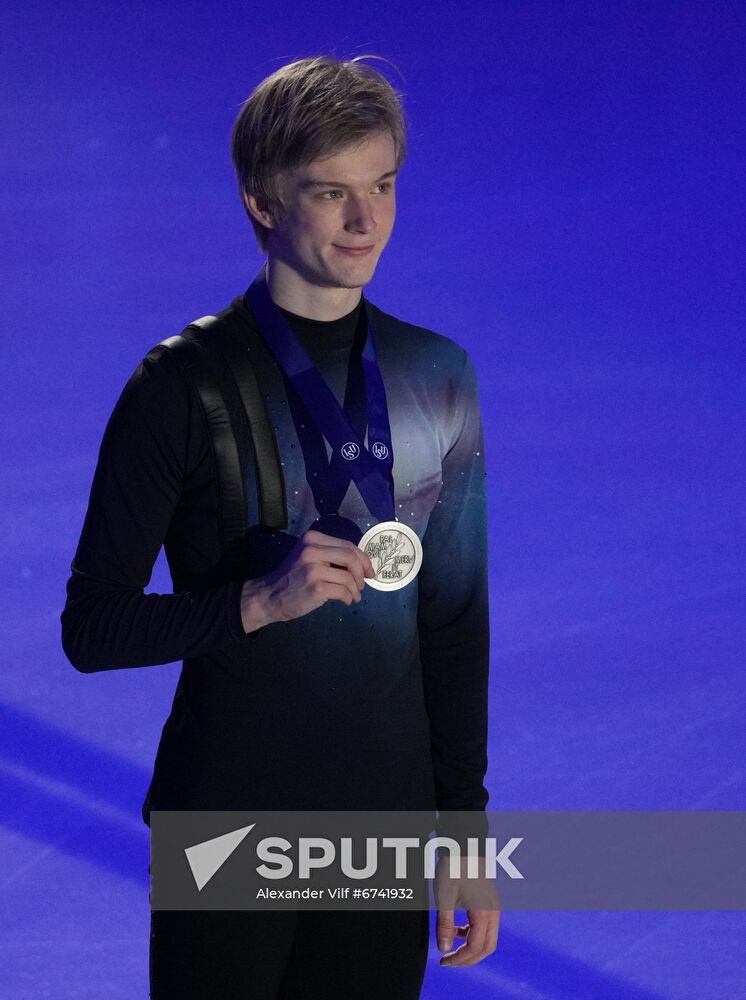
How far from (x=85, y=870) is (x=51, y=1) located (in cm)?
264

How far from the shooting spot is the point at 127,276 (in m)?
4.90

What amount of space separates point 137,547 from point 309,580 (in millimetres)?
Result: 261

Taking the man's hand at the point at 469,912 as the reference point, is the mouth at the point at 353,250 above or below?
above

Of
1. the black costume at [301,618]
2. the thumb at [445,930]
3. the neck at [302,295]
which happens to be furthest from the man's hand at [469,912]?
the neck at [302,295]

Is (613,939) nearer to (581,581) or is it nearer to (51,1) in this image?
(581,581)

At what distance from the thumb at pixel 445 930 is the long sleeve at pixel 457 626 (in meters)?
0.13

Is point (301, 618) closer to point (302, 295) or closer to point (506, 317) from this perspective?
point (302, 295)

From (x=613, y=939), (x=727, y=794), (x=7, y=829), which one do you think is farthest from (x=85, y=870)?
(x=727, y=794)

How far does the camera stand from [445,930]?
205 cm

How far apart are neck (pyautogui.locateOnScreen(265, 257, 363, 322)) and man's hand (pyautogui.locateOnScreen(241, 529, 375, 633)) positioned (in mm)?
373

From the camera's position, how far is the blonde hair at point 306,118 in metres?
1.88

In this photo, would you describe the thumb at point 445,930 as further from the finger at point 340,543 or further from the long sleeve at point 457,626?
the finger at point 340,543

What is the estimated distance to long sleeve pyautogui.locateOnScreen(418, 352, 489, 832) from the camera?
2.05 metres

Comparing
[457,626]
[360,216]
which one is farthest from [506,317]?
[360,216]
